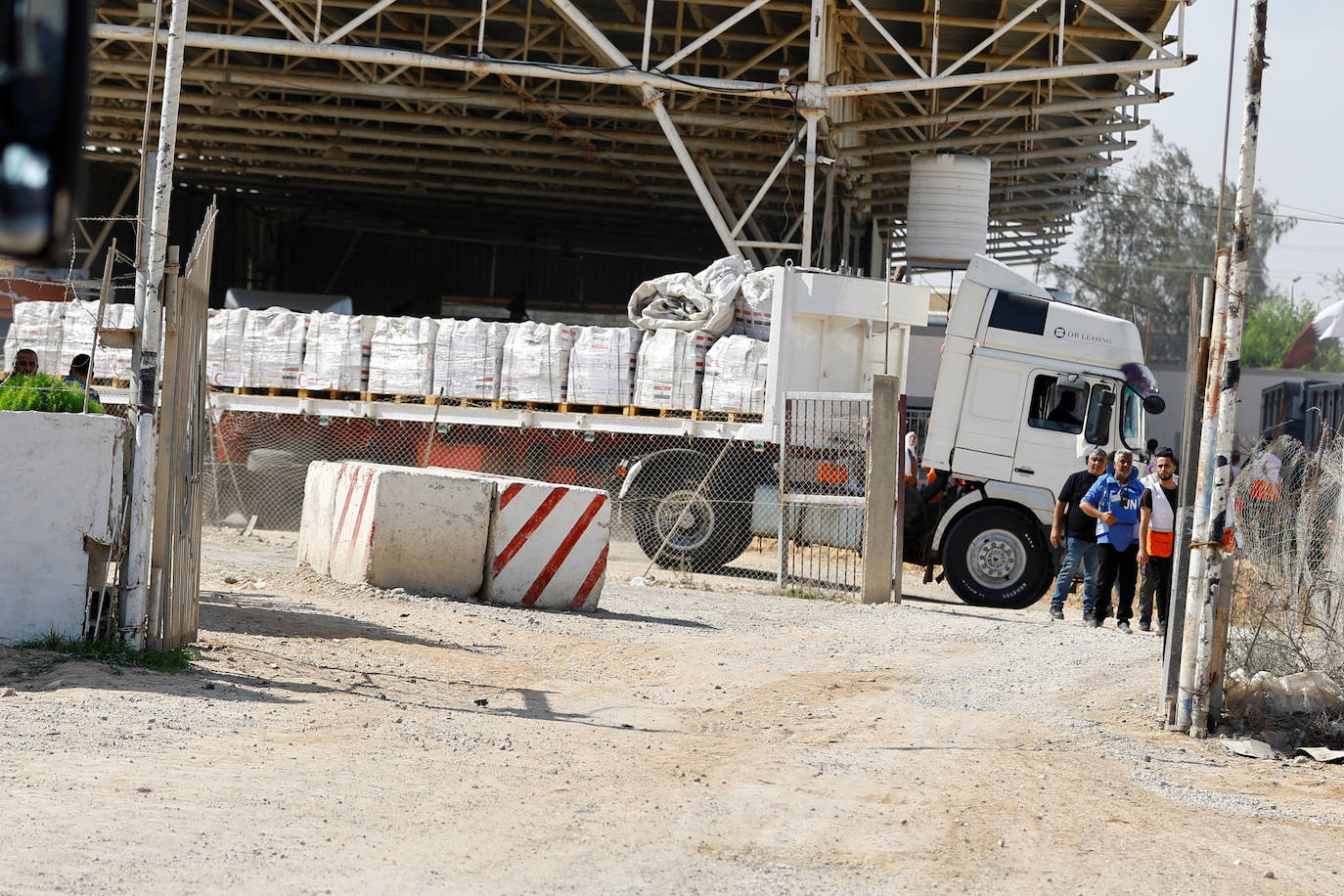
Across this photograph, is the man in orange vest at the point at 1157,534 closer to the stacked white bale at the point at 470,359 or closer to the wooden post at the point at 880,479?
the wooden post at the point at 880,479

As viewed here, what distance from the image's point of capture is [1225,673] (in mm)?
8945

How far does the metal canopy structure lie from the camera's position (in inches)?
811

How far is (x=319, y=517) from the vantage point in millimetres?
13938

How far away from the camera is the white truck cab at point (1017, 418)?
16219 mm

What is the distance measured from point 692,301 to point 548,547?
5235 millimetres

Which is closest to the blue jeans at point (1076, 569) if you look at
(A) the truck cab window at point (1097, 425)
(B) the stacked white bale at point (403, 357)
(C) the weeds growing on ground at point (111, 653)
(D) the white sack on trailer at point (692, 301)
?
(A) the truck cab window at point (1097, 425)

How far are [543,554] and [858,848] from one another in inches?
297

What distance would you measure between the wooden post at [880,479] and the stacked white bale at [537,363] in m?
4.06

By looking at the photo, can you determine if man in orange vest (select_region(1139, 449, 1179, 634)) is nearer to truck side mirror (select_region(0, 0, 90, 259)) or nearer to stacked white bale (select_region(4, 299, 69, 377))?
truck side mirror (select_region(0, 0, 90, 259))

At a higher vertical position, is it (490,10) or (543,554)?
(490,10)

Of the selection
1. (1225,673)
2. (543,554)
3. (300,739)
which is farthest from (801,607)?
(300,739)

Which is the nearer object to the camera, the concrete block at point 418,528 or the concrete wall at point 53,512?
the concrete wall at point 53,512

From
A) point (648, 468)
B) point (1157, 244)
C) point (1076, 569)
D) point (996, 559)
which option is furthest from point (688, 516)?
point (1157, 244)

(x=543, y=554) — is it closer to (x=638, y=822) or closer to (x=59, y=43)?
(x=638, y=822)
